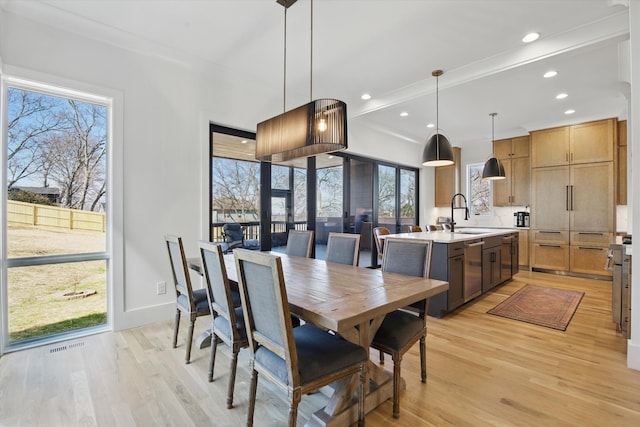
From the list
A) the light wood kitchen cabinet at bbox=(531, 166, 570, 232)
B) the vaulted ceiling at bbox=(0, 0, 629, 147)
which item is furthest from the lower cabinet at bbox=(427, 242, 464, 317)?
the light wood kitchen cabinet at bbox=(531, 166, 570, 232)

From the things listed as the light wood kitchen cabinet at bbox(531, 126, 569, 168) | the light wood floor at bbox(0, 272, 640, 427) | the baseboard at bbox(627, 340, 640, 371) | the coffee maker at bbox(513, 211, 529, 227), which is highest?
the light wood kitchen cabinet at bbox(531, 126, 569, 168)

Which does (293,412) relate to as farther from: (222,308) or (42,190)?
(42,190)

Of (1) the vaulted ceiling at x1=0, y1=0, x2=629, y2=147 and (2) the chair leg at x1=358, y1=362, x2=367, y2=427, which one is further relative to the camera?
(1) the vaulted ceiling at x1=0, y1=0, x2=629, y2=147

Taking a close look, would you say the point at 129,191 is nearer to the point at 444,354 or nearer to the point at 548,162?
the point at 444,354

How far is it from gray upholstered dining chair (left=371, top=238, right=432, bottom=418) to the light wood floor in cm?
23

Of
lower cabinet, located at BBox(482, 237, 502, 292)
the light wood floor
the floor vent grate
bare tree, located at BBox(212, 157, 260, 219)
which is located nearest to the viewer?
the light wood floor

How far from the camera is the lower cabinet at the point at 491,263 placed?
411 centimetres

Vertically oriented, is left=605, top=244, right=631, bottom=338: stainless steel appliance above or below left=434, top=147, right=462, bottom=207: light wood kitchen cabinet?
below

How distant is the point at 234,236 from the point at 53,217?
1.75 m

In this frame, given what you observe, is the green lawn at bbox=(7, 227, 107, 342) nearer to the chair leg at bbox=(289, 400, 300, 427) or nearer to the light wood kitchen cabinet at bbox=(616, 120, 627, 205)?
the chair leg at bbox=(289, 400, 300, 427)

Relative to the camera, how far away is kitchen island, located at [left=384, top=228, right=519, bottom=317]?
11.0ft

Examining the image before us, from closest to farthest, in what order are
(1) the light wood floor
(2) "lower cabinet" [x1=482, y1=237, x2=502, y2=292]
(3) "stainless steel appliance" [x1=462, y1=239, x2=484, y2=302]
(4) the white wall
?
(1) the light wood floor < (4) the white wall < (3) "stainless steel appliance" [x1=462, y1=239, x2=484, y2=302] < (2) "lower cabinet" [x1=482, y1=237, x2=502, y2=292]

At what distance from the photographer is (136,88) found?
122 inches

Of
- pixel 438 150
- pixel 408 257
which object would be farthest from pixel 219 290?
pixel 438 150
